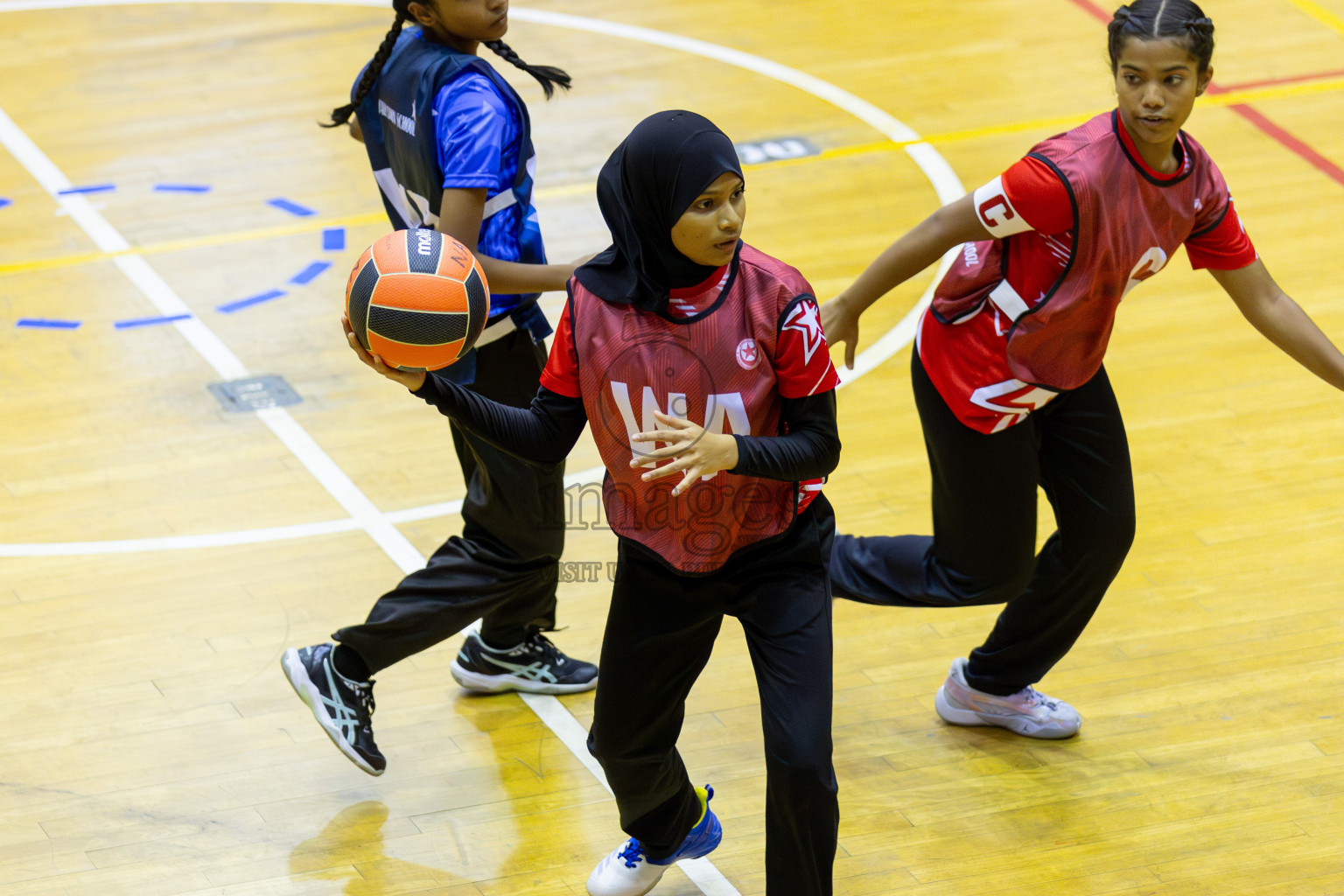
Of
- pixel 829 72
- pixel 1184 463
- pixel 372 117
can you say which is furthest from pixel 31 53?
pixel 1184 463

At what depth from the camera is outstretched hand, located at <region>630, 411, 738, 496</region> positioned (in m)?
2.88

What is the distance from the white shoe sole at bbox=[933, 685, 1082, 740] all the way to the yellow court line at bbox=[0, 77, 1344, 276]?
4.14m

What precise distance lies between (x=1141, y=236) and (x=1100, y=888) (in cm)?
152

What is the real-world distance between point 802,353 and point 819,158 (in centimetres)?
520

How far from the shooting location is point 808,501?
10.9ft

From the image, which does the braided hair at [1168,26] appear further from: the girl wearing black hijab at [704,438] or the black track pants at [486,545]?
the black track pants at [486,545]

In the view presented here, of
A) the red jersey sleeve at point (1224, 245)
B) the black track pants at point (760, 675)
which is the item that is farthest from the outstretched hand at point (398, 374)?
the red jersey sleeve at point (1224, 245)

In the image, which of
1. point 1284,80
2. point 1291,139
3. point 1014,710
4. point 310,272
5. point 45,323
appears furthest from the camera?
point 1284,80

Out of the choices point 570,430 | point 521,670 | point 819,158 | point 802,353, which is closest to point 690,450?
point 802,353

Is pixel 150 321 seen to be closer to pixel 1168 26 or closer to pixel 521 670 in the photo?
pixel 521 670

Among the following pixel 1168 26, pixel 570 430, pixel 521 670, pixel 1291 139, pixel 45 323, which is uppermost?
pixel 1168 26

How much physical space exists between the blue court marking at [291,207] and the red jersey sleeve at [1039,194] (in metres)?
4.81

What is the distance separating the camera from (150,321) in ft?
22.1

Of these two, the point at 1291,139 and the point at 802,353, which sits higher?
the point at 802,353
